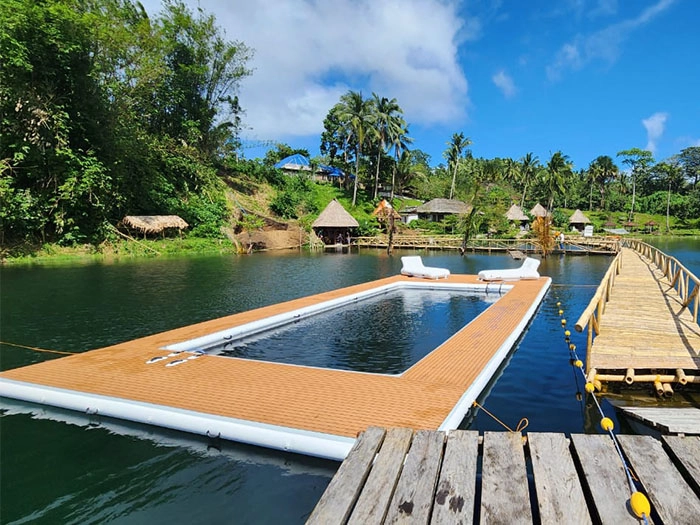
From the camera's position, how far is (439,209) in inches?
2074

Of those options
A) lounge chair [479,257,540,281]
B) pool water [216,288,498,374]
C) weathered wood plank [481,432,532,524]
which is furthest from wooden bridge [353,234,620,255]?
weathered wood plank [481,432,532,524]

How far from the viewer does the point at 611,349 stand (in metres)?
7.44

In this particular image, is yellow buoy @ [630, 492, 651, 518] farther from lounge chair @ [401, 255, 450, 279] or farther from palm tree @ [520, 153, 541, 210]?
palm tree @ [520, 153, 541, 210]

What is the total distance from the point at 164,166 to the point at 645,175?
270 feet

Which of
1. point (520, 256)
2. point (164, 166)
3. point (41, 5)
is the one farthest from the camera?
point (164, 166)

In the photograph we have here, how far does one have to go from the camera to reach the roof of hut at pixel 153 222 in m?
33.9

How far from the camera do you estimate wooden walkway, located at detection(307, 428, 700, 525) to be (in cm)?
251

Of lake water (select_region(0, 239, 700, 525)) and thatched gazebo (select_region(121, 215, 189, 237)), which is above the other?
thatched gazebo (select_region(121, 215, 189, 237))

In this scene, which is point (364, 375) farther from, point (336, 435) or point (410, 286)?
point (410, 286)

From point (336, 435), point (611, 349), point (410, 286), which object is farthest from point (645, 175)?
point (336, 435)

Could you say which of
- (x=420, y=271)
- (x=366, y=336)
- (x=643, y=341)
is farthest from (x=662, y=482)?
(x=420, y=271)

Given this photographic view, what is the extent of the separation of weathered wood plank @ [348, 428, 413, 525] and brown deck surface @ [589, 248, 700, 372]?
16.3 feet

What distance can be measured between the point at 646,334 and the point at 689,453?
623 cm

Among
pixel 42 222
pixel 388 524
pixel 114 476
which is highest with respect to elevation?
pixel 42 222
